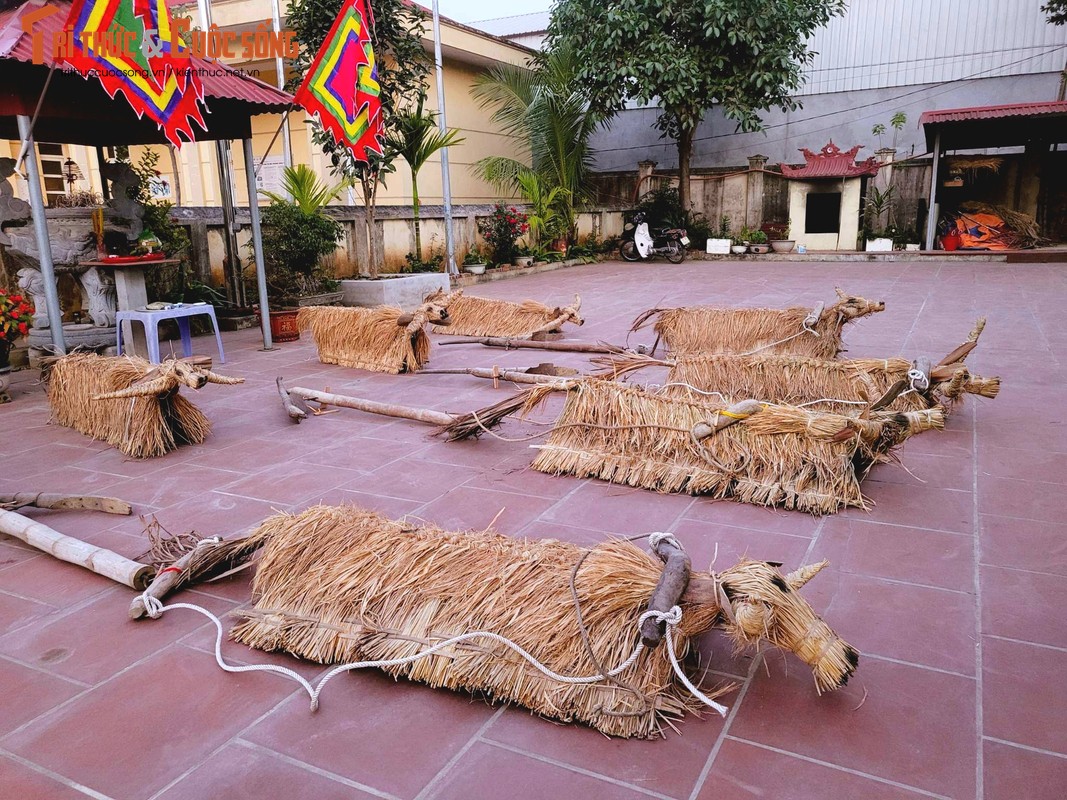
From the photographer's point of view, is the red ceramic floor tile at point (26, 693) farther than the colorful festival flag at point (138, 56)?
No

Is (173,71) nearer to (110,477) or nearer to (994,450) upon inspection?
(110,477)

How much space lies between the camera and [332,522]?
2.45m

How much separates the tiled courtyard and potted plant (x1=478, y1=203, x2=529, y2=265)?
9.00 meters

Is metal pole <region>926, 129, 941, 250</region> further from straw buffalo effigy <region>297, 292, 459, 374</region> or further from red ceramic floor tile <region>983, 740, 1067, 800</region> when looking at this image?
red ceramic floor tile <region>983, 740, 1067, 800</region>

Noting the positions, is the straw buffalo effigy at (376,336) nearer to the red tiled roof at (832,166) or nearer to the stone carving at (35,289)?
the stone carving at (35,289)

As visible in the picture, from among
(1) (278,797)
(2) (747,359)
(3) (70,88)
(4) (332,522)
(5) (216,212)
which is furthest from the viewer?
(5) (216,212)

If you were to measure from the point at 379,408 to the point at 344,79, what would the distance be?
4.09 meters

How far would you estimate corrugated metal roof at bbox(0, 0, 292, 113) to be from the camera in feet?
16.5

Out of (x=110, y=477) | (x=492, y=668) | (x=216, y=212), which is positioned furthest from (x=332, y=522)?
(x=216, y=212)

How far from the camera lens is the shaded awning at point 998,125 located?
13.2 m

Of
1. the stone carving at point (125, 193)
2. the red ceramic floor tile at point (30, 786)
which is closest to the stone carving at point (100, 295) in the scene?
the stone carving at point (125, 193)

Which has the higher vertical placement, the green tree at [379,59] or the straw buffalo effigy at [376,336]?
the green tree at [379,59]

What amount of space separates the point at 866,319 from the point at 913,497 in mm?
4819

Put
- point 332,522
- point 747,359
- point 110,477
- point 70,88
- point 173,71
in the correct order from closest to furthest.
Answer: point 332,522 < point 110,477 < point 747,359 < point 173,71 < point 70,88
